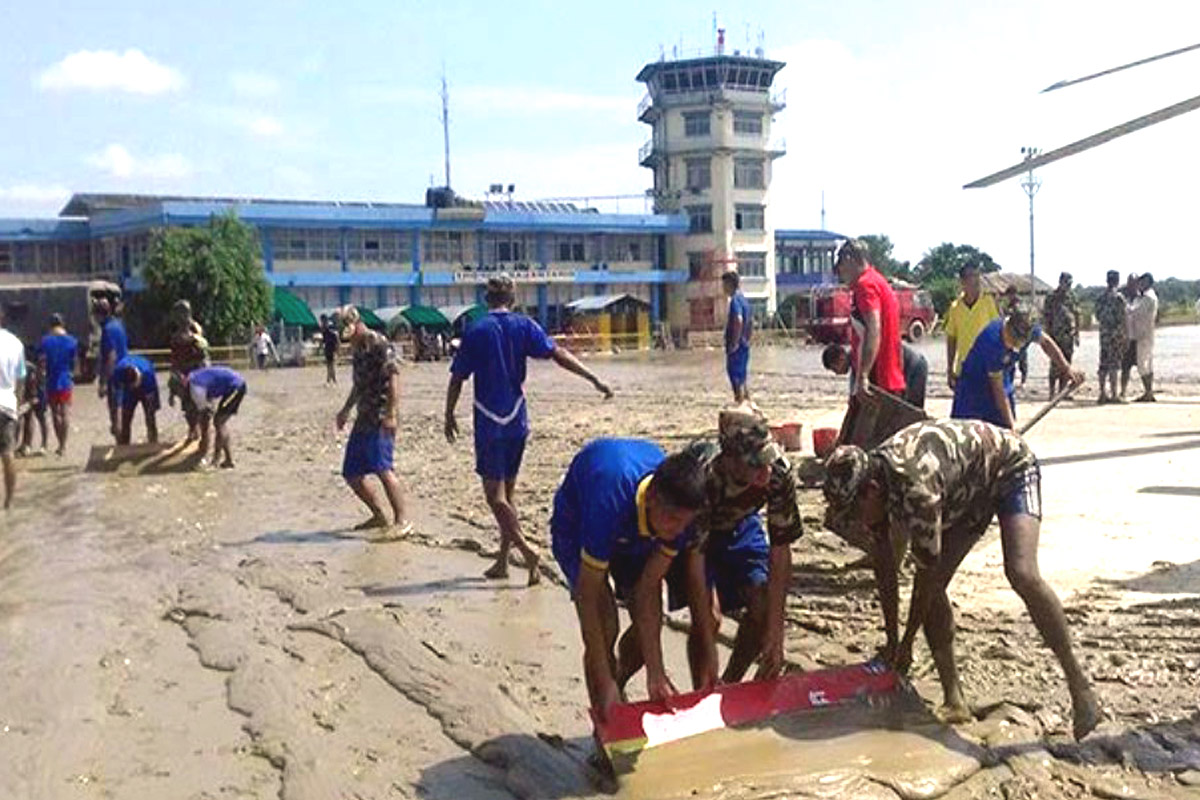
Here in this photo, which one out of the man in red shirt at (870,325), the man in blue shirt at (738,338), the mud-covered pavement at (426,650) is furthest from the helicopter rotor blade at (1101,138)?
the man in blue shirt at (738,338)

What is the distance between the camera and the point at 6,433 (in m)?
11.0

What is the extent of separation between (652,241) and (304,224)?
777 inches

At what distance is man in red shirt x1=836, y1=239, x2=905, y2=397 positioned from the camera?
8.44 metres

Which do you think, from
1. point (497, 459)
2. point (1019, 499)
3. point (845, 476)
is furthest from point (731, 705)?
point (497, 459)

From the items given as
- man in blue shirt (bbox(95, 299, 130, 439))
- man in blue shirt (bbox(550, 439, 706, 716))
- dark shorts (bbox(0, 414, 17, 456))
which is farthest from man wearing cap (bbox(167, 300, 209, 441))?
man in blue shirt (bbox(550, 439, 706, 716))

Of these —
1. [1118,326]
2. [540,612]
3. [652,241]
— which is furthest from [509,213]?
[540,612]

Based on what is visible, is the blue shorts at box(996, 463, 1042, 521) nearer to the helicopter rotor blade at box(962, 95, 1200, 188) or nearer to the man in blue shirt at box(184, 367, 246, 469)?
the helicopter rotor blade at box(962, 95, 1200, 188)

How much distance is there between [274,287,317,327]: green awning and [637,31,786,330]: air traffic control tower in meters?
21.6

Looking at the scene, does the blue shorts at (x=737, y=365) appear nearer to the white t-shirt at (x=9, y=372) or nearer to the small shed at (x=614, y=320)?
the white t-shirt at (x=9, y=372)

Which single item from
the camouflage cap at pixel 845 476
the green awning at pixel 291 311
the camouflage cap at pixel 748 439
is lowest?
the camouflage cap at pixel 845 476

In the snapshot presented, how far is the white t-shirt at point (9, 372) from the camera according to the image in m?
10.8

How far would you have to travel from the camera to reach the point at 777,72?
78.5 metres

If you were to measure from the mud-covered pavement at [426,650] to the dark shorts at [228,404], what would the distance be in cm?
141

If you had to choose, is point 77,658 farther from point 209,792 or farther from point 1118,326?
point 1118,326
